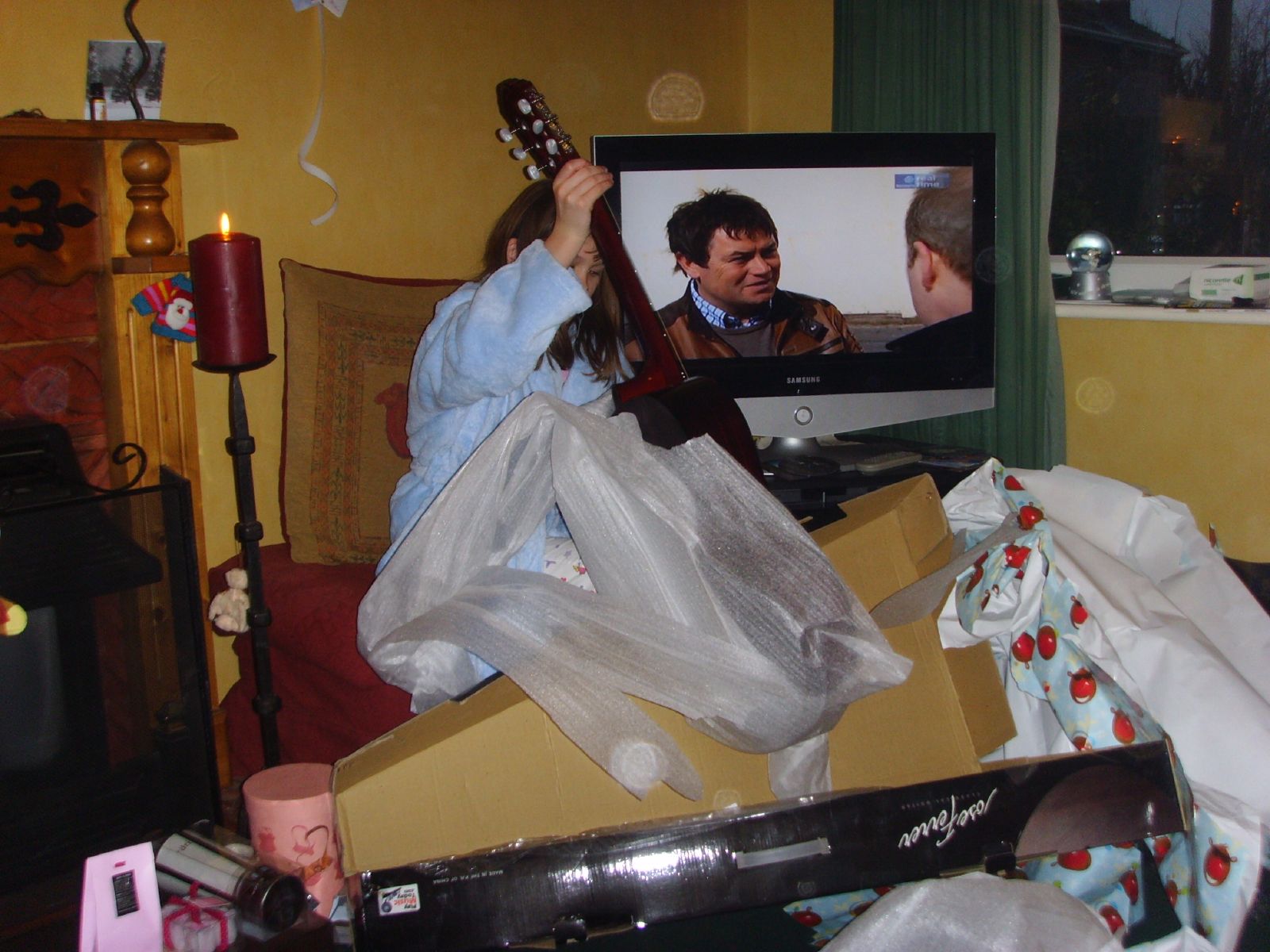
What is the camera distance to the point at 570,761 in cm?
93

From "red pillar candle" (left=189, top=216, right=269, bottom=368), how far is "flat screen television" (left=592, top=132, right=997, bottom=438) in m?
0.82

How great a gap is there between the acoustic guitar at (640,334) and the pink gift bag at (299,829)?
1.80ft

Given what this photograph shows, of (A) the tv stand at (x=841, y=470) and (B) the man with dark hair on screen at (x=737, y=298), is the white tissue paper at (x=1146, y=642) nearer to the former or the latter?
(A) the tv stand at (x=841, y=470)

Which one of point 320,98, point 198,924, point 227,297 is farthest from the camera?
point 320,98

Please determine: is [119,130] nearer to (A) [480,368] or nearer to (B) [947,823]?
(A) [480,368]

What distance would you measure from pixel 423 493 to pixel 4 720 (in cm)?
55

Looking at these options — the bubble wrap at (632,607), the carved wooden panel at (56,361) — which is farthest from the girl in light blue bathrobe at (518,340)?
the carved wooden panel at (56,361)

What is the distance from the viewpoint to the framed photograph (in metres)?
1.45

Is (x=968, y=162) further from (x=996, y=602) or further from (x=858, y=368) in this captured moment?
(x=996, y=602)

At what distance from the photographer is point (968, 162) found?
6.46 ft

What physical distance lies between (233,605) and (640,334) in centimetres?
69

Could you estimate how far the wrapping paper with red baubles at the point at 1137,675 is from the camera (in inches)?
39.7

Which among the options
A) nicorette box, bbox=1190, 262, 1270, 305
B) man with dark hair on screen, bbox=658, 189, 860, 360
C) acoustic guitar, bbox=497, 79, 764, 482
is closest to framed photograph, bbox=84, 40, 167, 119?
acoustic guitar, bbox=497, 79, 764, 482

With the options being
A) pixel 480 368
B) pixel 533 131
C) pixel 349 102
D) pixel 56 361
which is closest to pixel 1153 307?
pixel 533 131
